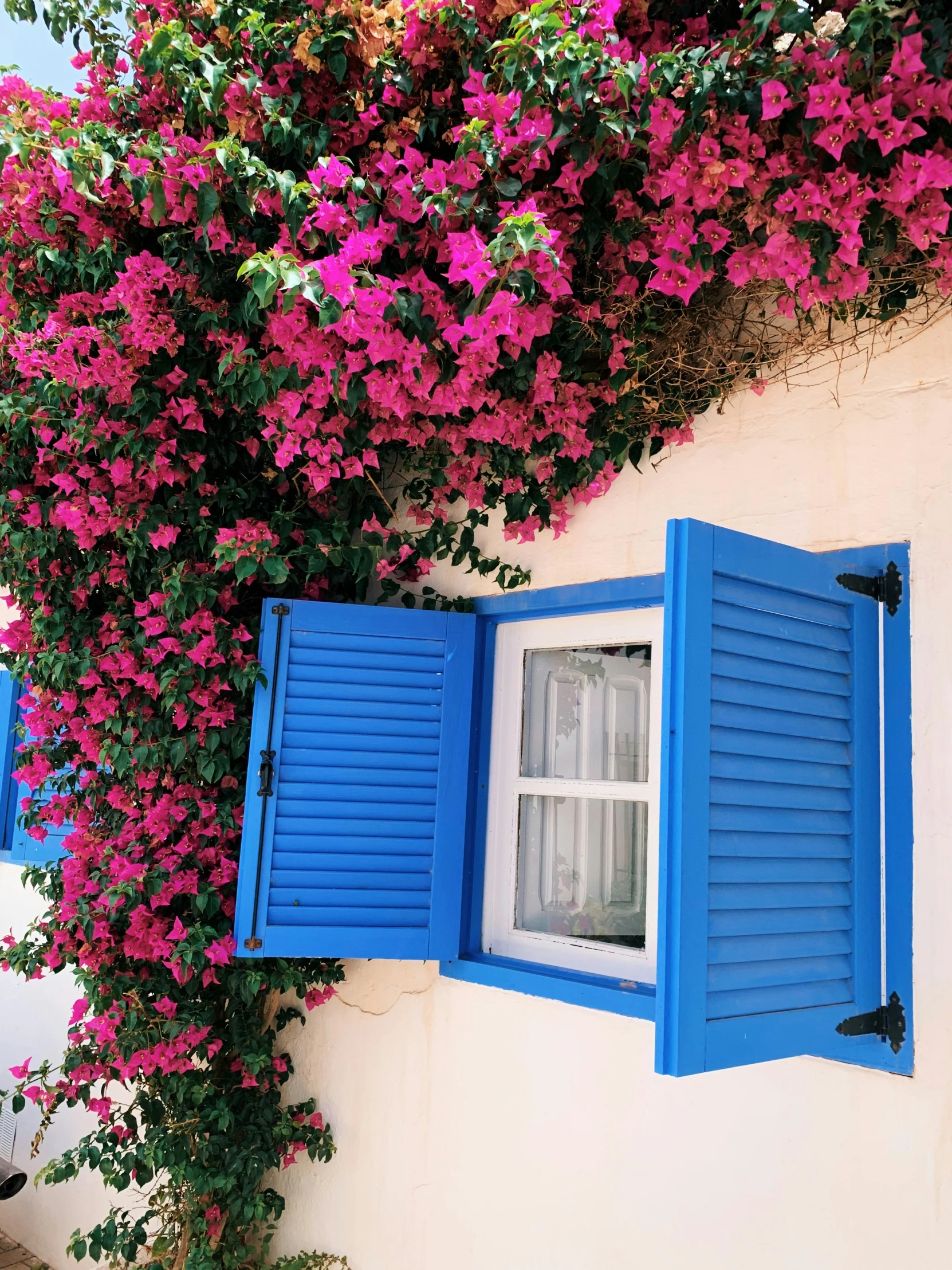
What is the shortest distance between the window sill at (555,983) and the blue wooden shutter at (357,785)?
0.10 meters

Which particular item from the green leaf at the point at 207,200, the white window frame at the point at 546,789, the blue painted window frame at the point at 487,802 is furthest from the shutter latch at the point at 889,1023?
the green leaf at the point at 207,200

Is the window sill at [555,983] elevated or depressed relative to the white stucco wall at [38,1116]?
elevated

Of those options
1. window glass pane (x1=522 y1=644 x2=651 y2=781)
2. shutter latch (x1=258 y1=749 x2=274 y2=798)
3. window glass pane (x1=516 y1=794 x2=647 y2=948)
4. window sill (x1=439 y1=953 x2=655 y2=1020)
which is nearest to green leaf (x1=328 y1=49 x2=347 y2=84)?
window glass pane (x1=522 y1=644 x2=651 y2=781)

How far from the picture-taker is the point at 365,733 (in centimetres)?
341

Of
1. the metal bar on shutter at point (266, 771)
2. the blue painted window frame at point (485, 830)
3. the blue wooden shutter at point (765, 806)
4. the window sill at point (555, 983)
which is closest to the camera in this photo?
the blue wooden shutter at point (765, 806)

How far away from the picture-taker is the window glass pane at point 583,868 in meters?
3.06

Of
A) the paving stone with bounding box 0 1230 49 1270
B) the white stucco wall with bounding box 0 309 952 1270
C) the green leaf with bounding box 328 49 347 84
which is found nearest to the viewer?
the white stucco wall with bounding box 0 309 952 1270

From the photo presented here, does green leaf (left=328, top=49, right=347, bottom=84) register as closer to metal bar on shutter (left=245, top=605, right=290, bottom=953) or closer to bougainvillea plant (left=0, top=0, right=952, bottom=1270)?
bougainvillea plant (left=0, top=0, right=952, bottom=1270)

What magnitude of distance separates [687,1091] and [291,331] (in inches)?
89.5

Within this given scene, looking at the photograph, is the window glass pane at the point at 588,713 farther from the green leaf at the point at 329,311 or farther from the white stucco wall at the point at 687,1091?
the green leaf at the point at 329,311

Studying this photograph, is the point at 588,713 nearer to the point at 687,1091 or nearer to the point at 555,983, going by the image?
the point at 555,983

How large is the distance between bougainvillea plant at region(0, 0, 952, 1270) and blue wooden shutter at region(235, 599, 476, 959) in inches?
7.3

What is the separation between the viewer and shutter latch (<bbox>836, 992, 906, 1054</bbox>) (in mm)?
2295

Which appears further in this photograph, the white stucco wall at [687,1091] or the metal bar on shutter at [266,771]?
the metal bar on shutter at [266,771]
